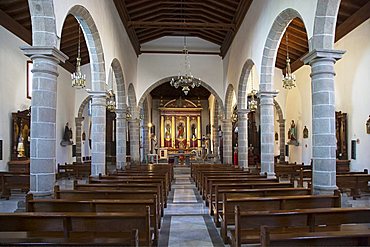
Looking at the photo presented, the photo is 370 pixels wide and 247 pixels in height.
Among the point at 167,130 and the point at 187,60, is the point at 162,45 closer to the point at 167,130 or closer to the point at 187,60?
the point at 187,60

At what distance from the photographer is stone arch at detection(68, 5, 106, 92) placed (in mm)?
8906

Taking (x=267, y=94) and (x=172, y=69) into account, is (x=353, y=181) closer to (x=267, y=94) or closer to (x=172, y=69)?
(x=267, y=94)

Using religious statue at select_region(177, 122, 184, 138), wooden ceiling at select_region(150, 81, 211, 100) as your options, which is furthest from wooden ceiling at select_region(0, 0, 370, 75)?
religious statue at select_region(177, 122, 184, 138)

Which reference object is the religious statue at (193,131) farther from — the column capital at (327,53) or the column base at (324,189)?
the column capital at (327,53)

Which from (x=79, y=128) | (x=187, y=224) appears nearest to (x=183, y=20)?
(x=79, y=128)

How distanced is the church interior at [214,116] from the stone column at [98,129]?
3cm

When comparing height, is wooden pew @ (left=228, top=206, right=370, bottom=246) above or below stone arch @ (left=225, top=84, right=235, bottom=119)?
below

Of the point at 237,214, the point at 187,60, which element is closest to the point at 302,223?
the point at 237,214

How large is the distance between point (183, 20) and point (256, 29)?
6.16 meters

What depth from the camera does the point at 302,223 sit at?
3.76 metres

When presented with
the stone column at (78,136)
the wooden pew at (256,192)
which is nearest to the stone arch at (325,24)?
the wooden pew at (256,192)

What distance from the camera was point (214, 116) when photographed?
26125 mm

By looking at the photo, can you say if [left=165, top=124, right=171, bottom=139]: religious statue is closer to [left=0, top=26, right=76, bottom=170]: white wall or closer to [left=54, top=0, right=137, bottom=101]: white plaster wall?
[left=54, top=0, right=137, bottom=101]: white plaster wall

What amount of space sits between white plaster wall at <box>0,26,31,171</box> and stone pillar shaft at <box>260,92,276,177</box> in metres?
7.97
